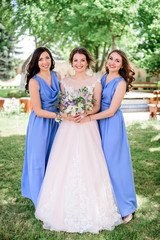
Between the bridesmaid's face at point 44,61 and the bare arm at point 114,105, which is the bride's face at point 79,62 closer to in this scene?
the bridesmaid's face at point 44,61

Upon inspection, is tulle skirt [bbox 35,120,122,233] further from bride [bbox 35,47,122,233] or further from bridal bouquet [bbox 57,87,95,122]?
bridal bouquet [bbox 57,87,95,122]

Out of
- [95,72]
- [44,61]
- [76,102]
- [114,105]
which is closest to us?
[76,102]

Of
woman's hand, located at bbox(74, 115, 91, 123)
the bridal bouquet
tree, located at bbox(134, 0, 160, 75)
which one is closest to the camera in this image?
the bridal bouquet

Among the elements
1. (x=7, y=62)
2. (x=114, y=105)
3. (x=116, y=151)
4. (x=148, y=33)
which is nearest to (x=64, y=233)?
(x=116, y=151)

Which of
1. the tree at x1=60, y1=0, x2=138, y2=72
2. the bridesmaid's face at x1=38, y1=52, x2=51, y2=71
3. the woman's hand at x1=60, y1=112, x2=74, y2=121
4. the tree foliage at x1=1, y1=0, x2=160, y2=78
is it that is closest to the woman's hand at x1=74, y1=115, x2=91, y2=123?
the woman's hand at x1=60, y1=112, x2=74, y2=121

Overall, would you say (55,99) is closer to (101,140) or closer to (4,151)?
(101,140)

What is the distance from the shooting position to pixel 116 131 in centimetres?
311

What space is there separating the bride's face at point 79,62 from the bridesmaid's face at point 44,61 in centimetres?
36

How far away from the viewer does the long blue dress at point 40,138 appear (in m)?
3.19

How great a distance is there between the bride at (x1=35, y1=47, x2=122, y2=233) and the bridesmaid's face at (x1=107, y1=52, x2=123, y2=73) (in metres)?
0.27

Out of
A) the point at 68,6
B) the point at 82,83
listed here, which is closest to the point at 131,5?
the point at 68,6

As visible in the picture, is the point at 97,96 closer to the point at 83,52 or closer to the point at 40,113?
the point at 83,52

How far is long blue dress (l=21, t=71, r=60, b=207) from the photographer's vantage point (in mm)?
3188

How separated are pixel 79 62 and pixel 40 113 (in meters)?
0.84
